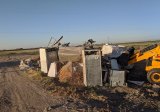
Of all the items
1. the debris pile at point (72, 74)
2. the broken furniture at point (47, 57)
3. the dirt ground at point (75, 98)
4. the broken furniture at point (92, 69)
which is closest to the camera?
the dirt ground at point (75, 98)

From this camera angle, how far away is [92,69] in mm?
16406

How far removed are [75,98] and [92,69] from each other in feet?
11.2

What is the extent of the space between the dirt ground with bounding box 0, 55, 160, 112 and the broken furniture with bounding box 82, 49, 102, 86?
66cm

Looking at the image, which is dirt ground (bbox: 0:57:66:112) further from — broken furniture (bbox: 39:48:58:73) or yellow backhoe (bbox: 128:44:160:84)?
yellow backhoe (bbox: 128:44:160:84)

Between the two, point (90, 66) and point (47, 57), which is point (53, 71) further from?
point (90, 66)

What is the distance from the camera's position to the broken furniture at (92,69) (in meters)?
16.3

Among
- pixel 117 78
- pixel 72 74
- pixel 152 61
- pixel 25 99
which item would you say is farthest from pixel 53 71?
pixel 25 99

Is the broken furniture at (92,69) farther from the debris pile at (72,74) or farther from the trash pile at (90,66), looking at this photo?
the debris pile at (72,74)

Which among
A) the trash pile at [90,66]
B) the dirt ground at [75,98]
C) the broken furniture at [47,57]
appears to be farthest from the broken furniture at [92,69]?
the broken furniture at [47,57]

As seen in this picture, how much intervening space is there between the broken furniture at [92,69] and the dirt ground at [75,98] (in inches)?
26.0

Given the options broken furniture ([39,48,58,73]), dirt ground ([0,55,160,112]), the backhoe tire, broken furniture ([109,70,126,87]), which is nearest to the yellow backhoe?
the backhoe tire

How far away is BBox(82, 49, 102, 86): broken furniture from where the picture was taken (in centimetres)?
1631

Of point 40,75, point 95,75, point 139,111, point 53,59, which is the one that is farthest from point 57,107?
point 53,59

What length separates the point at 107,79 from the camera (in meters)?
16.9
